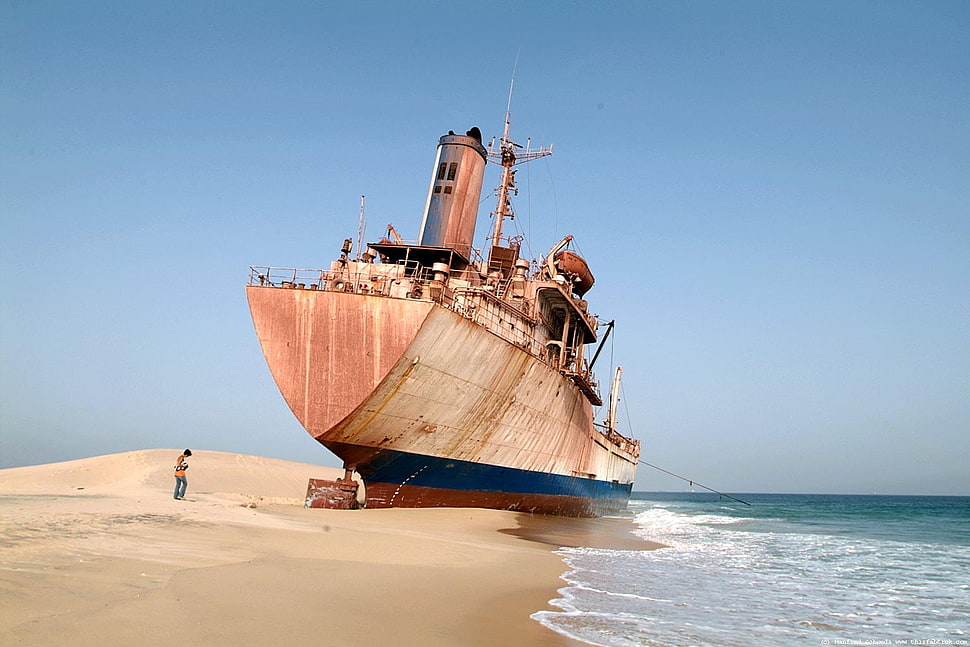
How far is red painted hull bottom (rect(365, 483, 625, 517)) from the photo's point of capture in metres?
15.4

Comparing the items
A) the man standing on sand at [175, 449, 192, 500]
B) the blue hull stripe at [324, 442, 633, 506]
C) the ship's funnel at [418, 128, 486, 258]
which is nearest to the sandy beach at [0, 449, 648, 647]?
the man standing on sand at [175, 449, 192, 500]

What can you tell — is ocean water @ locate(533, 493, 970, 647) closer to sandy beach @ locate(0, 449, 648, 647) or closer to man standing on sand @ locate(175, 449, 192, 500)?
sandy beach @ locate(0, 449, 648, 647)

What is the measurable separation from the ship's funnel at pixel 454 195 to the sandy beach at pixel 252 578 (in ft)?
32.1

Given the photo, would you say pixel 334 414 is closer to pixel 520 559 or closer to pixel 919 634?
pixel 520 559

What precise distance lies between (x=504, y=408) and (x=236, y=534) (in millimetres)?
9300

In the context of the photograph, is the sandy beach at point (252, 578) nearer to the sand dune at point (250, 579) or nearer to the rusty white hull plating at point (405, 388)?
the sand dune at point (250, 579)

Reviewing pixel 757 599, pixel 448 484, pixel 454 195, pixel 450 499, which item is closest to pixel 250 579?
pixel 757 599

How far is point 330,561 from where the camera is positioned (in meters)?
7.84

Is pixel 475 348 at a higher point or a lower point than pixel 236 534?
higher

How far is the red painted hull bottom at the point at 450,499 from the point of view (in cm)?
1540

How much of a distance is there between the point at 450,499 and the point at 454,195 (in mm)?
9497

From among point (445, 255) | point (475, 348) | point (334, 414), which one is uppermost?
point (445, 255)

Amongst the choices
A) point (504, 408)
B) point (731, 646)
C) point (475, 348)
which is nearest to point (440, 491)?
point (504, 408)

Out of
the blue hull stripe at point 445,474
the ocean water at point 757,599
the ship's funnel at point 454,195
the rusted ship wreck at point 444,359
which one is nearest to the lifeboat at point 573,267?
the rusted ship wreck at point 444,359
